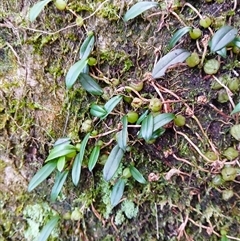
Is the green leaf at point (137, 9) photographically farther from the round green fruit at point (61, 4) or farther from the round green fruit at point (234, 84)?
the round green fruit at point (234, 84)

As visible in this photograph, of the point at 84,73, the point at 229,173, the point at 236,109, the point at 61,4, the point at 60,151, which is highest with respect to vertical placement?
the point at 61,4

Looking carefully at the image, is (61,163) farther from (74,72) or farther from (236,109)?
(236,109)

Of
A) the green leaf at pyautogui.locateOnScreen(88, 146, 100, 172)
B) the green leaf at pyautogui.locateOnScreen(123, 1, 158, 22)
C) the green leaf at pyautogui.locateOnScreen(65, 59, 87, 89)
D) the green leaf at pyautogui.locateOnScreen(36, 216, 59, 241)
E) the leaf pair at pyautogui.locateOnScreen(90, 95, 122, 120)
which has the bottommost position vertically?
the green leaf at pyautogui.locateOnScreen(36, 216, 59, 241)

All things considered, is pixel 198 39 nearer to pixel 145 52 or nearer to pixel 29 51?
pixel 145 52

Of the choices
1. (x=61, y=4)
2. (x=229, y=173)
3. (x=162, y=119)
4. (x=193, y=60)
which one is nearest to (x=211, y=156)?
(x=229, y=173)

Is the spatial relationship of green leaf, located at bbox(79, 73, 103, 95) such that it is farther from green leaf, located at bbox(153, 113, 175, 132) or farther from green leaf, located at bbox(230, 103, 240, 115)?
green leaf, located at bbox(230, 103, 240, 115)

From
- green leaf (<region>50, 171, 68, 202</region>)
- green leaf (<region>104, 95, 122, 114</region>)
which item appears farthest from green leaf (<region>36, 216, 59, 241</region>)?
green leaf (<region>104, 95, 122, 114</region>)

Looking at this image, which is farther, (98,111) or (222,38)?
(98,111)
